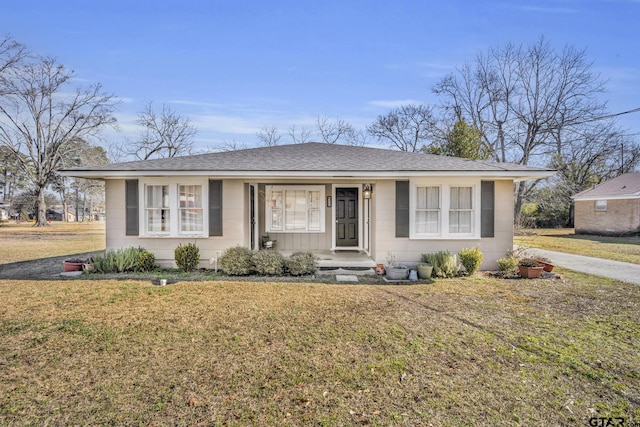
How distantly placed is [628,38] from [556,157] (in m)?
13.0

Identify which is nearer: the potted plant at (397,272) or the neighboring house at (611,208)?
the potted plant at (397,272)

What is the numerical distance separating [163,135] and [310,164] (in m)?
27.9

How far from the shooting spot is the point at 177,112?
31125 millimetres

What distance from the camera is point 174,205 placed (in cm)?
867

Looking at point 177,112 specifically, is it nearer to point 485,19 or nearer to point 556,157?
point 485,19

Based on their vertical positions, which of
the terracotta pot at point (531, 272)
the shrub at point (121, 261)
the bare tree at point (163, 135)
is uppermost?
the bare tree at point (163, 135)

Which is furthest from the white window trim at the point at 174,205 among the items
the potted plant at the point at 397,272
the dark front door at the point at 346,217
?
the potted plant at the point at 397,272

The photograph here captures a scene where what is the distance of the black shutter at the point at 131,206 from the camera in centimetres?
861

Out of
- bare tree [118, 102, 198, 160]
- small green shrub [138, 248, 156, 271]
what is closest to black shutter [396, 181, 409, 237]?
small green shrub [138, 248, 156, 271]

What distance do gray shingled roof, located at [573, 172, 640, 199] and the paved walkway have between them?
13.5m

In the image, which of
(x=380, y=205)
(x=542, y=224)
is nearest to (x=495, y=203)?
(x=380, y=205)

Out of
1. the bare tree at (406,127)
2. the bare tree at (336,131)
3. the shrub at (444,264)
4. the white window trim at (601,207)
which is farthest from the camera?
the bare tree at (336,131)

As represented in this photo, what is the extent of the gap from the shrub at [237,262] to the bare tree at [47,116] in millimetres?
28713

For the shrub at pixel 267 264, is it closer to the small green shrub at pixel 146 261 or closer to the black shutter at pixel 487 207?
the small green shrub at pixel 146 261
